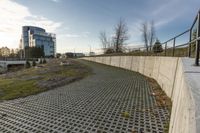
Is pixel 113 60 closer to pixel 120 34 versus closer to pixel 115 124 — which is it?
pixel 120 34

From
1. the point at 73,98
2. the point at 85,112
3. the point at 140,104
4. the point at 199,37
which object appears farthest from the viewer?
the point at 73,98

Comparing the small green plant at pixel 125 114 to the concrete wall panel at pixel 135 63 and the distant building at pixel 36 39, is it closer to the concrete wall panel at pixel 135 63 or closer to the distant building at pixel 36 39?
the concrete wall panel at pixel 135 63

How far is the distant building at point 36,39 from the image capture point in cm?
10585

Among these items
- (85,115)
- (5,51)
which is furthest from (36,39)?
(85,115)

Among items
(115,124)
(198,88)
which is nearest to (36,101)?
(115,124)

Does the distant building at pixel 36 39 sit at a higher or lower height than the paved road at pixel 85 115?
higher

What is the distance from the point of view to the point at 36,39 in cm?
10525

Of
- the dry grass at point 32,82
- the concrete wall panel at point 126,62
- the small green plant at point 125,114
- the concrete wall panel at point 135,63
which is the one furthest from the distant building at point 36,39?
the small green plant at point 125,114

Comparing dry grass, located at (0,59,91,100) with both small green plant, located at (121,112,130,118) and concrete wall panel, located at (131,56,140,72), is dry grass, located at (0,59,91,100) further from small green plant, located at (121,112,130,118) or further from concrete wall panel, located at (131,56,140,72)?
concrete wall panel, located at (131,56,140,72)

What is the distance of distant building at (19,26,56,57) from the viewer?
10585 centimetres

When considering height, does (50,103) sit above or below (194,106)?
below

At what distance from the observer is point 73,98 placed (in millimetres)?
6316

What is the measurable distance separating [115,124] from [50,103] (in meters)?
2.82

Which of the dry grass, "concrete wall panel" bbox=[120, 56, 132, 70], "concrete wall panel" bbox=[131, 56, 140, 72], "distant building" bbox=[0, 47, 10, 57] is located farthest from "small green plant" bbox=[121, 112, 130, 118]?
"distant building" bbox=[0, 47, 10, 57]
